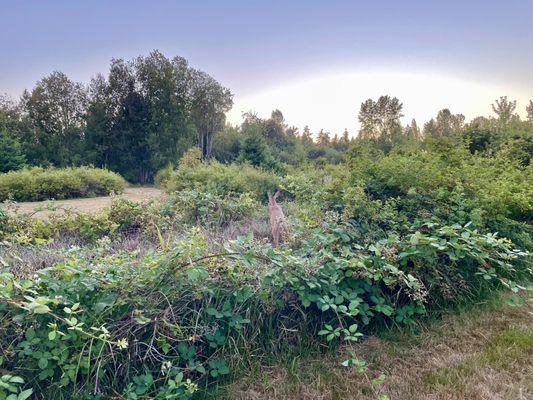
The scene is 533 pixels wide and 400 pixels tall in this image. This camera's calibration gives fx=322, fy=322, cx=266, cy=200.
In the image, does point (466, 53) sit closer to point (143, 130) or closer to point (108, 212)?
point (108, 212)

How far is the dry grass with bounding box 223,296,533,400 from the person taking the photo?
1460 millimetres

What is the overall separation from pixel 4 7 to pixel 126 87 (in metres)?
16.2

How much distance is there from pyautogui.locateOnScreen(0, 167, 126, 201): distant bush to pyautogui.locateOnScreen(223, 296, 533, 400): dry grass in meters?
8.67

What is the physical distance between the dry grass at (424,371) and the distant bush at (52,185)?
8.67 meters

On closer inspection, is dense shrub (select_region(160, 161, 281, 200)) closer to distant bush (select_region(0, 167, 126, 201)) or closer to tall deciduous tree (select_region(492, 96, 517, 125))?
distant bush (select_region(0, 167, 126, 201))

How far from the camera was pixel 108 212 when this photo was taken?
13.5 ft

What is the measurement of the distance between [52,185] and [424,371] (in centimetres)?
1111

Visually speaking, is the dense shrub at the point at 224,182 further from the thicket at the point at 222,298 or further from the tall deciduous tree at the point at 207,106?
the tall deciduous tree at the point at 207,106

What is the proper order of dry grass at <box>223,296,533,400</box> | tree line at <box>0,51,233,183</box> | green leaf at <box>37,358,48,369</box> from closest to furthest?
green leaf at <box>37,358,48,369</box>
dry grass at <box>223,296,533,400</box>
tree line at <box>0,51,233,183</box>

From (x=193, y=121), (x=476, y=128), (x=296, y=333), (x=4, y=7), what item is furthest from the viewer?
(x=193, y=121)

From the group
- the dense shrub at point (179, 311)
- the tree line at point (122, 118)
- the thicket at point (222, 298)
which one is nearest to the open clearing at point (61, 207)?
the thicket at point (222, 298)

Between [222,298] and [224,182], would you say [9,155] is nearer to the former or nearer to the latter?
[224,182]

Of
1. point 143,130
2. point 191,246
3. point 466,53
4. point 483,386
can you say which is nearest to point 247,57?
point 466,53

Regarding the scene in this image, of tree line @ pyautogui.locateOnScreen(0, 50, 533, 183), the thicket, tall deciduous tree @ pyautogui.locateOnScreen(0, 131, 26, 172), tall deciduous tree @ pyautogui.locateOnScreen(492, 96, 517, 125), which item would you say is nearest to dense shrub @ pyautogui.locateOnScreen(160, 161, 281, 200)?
the thicket
